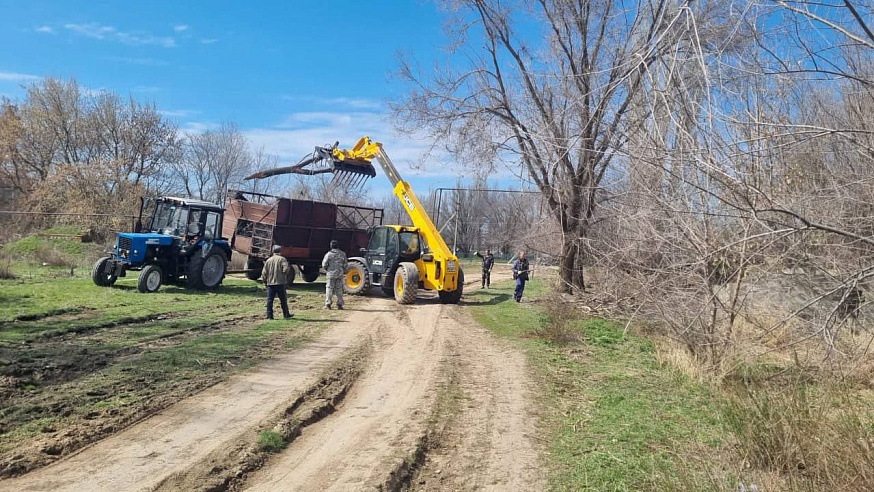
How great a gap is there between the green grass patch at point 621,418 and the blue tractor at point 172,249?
9547 mm

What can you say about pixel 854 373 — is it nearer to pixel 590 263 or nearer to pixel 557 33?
pixel 590 263

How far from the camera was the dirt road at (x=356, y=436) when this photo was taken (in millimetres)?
4422

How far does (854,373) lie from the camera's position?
6.89m

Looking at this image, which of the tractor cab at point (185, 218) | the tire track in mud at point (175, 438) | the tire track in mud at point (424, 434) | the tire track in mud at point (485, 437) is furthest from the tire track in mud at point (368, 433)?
the tractor cab at point (185, 218)

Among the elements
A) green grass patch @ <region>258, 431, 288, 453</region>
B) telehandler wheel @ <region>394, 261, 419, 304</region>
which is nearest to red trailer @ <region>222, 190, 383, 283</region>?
telehandler wheel @ <region>394, 261, 419, 304</region>

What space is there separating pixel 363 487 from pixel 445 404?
8.34 feet

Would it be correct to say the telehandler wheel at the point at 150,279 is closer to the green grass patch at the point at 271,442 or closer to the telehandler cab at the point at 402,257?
the telehandler cab at the point at 402,257

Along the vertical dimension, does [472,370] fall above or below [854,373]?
below

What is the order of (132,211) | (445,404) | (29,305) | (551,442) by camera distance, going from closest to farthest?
(551,442), (445,404), (29,305), (132,211)

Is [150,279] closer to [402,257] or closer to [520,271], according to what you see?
[402,257]

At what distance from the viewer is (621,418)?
647 centimetres

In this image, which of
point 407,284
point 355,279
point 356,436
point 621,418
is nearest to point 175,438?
point 356,436

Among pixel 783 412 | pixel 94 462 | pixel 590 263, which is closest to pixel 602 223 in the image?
pixel 590 263

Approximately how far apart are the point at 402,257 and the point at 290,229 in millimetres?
4415
